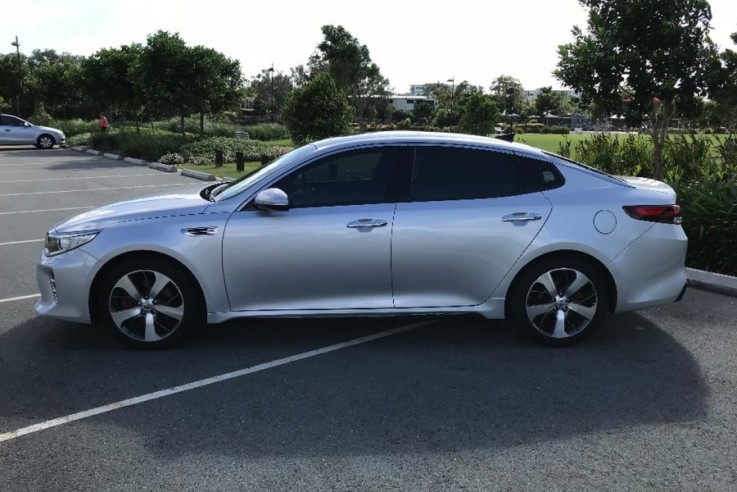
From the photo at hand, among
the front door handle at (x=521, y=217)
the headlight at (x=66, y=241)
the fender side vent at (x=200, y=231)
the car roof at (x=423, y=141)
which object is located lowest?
the headlight at (x=66, y=241)

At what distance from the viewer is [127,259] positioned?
477cm

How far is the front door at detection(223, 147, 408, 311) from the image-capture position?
4.69 m

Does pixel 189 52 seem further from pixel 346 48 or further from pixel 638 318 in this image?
pixel 346 48

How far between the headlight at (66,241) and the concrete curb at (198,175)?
41.5 ft

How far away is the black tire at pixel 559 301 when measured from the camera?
4.84 metres

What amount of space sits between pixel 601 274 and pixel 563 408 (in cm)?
135

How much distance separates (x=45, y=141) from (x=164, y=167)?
13.2 m

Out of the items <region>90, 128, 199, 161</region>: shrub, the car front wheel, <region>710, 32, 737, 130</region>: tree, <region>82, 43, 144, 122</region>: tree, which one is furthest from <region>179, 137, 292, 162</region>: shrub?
<region>710, 32, 737, 130</region>: tree

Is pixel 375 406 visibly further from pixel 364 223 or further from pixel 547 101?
pixel 547 101

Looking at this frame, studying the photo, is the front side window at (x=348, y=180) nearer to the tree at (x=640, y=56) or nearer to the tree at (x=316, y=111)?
the tree at (x=640, y=56)

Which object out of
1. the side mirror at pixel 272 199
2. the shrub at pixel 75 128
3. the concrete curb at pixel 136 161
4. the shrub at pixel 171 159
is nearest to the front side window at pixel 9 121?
the shrub at pixel 75 128

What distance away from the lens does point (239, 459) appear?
339 cm

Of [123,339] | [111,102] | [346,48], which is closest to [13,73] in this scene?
[111,102]

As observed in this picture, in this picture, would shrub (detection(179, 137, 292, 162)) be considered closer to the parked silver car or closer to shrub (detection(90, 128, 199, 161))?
shrub (detection(90, 128, 199, 161))
